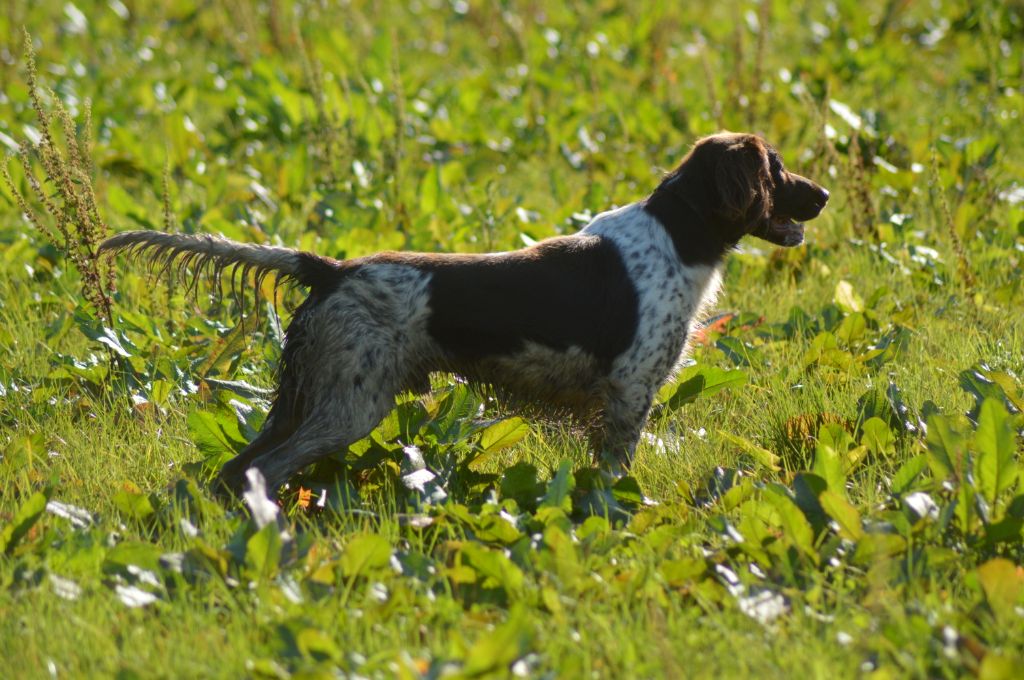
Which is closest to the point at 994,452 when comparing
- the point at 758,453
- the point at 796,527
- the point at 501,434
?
the point at 796,527

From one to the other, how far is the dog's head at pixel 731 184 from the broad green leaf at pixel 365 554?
1.81 meters

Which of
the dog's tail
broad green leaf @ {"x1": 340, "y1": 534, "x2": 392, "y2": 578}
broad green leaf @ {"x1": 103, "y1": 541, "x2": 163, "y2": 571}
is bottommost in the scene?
broad green leaf @ {"x1": 340, "y1": 534, "x2": 392, "y2": 578}

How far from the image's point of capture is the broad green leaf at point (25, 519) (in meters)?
3.25

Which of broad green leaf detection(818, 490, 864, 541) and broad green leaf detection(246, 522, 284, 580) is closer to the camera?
broad green leaf detection(246, 522, 284, 580)

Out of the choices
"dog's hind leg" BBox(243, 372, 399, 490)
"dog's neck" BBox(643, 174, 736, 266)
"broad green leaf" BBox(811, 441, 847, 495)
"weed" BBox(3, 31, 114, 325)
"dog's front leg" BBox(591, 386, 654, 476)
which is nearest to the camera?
"broad green leaf" BBox(811, 441, 847, 495)

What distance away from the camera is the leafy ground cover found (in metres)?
2.86

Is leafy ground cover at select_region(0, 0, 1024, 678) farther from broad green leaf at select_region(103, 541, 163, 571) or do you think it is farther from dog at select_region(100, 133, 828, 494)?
dog at select_region(100, 133, 828, 494)

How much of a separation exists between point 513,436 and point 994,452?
4.91 feet

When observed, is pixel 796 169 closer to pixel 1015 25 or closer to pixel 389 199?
pixel 389 199

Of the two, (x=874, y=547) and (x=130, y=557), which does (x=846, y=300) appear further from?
(x=130, y=557)

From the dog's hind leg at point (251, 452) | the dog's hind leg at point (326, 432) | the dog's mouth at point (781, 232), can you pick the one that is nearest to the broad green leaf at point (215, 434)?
the dog's hind leg at point (251, 452)

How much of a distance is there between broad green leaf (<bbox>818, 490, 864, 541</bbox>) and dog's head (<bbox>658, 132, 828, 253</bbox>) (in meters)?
1.32

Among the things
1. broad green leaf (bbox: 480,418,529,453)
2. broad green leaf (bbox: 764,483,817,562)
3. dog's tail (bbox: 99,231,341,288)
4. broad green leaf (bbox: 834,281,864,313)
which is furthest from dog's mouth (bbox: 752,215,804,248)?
dog's tail (bbox: 99,231,341,288)

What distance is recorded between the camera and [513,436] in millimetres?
3939
